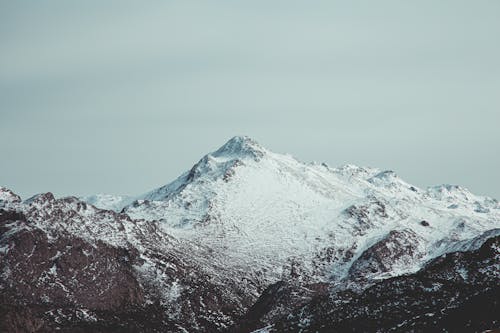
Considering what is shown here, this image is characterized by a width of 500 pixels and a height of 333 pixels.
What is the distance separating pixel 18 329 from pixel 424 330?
9450cm

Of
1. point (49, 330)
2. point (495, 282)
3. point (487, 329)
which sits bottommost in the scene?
point (487, 329)

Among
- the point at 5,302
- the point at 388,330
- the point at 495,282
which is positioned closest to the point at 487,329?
the point at 388,330

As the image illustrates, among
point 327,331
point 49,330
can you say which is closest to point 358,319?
point 327,331

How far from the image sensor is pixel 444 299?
138 metres

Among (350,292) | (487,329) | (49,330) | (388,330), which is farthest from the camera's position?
(49,330)

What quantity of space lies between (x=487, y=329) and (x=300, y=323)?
5065 centimetres

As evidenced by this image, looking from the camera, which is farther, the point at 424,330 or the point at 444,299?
the point at 444,299

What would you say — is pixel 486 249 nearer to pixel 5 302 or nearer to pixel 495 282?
pixel 495 282

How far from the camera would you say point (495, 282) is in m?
142

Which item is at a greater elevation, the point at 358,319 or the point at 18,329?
the point at 18,329

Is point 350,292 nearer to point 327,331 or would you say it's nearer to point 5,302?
point 327,331

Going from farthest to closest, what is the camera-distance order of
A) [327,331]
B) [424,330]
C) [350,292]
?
[350,292] < [327,331] < [424,330]

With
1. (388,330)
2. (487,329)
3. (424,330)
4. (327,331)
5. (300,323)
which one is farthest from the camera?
(300,323)

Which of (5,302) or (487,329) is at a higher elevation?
(5,302)
